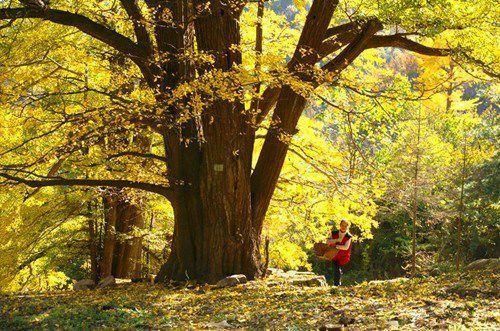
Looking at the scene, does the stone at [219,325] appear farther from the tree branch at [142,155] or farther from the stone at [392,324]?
the tree branch at [142,155]

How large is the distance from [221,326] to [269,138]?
4.24m

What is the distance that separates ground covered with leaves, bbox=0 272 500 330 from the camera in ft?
15.7

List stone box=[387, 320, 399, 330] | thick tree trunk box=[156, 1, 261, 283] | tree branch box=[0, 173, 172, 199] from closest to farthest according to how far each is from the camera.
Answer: stone box=[387, 320, 399, 330]
tree branch box=[0, 173, 172, 199]
thick tree trunk box=[156, 1, 261, 283]

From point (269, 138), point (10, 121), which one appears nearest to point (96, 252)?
point (10, 121)

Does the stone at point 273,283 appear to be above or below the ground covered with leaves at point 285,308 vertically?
above

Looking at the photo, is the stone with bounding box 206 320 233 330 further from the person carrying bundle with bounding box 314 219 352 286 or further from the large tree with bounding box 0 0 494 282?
the person carrying bundle with bounding box 314 219 352 286

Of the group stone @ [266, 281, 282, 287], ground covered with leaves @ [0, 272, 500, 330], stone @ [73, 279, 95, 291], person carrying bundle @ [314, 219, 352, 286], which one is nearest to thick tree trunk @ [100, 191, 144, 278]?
stone @ [73, 279, 95, 291]

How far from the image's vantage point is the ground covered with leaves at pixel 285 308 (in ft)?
15.7

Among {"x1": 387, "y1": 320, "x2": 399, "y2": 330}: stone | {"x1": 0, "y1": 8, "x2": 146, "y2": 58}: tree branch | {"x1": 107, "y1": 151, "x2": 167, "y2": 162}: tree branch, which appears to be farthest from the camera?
{"x1": 107, "y1": 151, "x2": 167, "y2": 162}: tree branch

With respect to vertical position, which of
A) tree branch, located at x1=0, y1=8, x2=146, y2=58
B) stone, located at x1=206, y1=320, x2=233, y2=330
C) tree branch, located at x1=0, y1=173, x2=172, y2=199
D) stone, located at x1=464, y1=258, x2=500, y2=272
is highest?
tree branch, located at x1=0, y1=8, x2=146, y2=58

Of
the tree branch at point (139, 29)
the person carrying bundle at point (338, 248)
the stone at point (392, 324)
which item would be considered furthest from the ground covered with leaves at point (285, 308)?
the tree branch at point (139, 29)

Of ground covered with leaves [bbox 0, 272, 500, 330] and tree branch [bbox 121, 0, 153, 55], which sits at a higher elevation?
tree branch [bbox 121, 0, 153, 55]

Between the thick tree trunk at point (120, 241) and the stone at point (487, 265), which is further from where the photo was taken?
the thick tree trunk at point (120, 241)

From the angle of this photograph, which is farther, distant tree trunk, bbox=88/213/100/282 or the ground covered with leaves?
distant tree trunk, bbox=88/213/100/282
